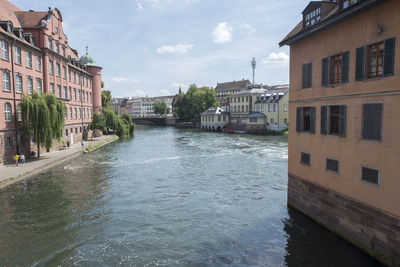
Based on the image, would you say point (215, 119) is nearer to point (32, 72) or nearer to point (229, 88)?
point (229, 88)

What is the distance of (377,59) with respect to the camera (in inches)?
411

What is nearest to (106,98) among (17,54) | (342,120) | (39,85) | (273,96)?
(39,85)

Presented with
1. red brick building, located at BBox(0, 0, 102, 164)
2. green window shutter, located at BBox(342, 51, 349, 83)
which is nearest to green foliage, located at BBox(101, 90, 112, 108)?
red brick building, located at BBox(0, 0, 102, 164)

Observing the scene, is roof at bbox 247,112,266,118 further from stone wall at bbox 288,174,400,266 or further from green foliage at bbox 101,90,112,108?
stone wall at bbox 288,174,400,266

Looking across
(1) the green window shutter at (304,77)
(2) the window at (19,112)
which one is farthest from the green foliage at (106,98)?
(1) the green window shutter at (304,77)

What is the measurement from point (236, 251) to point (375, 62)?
9284mm

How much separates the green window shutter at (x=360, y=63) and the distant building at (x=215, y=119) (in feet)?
264

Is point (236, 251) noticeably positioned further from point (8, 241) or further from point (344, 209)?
point (8, 241)

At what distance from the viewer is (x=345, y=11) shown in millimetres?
11258

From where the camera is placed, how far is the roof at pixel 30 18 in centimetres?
3509

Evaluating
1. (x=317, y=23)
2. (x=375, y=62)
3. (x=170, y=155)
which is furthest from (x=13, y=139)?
(x=375, y=62)

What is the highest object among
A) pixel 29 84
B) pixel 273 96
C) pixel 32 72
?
pixel 32 72

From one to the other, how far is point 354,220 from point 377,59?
628 cm

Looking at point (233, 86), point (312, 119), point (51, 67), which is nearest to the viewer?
point (312, 119)
